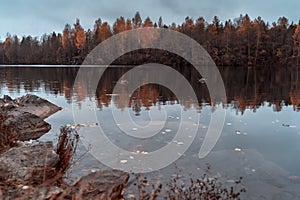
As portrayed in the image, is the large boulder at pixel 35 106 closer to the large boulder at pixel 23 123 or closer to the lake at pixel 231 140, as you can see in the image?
the large boulder at pixel 23 123

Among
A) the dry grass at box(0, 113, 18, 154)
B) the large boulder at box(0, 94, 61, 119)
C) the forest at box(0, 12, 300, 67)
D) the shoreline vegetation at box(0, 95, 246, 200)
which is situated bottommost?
the shoreline vegetation at box(0, 95, 246, 200)

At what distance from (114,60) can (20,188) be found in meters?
75.4

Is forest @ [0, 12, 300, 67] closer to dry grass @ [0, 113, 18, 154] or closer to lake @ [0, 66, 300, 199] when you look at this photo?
lake @ [0, 66, 300, 199]

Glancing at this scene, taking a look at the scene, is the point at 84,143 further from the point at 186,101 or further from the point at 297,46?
the point at 297,46

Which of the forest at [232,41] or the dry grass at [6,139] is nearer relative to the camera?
the dry grass at [6,139]

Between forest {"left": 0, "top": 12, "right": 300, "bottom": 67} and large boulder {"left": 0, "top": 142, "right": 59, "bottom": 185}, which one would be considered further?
forest {"left": 0, "top": 12, "right": 300, "bottom": 67}

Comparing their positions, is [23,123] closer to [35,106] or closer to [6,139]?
[6,139]

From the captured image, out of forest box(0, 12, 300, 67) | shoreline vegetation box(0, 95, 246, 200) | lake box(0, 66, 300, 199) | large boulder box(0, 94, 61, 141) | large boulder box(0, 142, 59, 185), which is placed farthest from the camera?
forest box(0, 12, 300, 67)

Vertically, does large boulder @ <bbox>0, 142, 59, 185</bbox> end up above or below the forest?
below

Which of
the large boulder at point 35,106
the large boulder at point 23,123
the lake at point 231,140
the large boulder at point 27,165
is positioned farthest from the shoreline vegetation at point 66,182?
the large boulder at point 35,106

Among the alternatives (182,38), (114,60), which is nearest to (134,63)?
(114,60)

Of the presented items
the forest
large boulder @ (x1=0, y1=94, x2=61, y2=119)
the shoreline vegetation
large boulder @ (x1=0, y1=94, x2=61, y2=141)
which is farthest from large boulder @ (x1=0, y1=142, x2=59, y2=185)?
the forest

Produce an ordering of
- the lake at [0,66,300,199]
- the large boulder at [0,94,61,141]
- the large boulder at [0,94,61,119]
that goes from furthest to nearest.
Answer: the large boulder at [0,94,61,119] < the large boulder at [0,94,61,141] < the lake at [0,66,300,199]

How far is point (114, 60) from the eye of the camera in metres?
78.2
